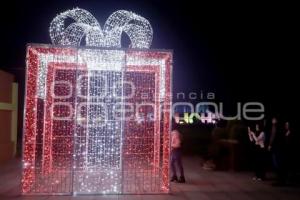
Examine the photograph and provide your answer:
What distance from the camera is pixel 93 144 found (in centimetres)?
1166

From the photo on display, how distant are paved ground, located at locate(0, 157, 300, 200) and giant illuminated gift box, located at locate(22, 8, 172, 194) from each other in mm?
378

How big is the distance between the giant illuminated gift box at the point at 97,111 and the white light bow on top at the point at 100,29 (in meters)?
0.32

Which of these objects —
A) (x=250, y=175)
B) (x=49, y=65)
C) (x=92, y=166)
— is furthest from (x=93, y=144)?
(x=250, y=175)

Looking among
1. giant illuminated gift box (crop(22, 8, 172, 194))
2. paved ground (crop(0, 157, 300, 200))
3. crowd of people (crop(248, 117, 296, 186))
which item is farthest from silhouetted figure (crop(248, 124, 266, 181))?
giant illuminated gift box (crop(22, 8, 172, 194))

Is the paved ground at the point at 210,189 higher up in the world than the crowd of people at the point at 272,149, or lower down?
lower down

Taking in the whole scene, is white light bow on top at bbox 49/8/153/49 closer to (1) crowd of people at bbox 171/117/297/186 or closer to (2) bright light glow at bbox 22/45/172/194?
(2) bright light glow at bbox 22/45/172/194

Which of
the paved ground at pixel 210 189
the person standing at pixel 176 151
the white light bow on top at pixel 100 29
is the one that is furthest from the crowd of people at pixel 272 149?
the white light bow on top at pixel 100 29

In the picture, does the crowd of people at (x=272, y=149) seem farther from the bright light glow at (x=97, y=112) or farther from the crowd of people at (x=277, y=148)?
the bright light glow at (x=97, y=112)

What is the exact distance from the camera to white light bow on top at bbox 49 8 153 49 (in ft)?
30.9

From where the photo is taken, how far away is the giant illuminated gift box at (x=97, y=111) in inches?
350

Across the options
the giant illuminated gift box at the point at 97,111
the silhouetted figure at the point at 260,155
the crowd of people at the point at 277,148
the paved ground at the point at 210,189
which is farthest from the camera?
the silhouetted figure at the point at 260,155

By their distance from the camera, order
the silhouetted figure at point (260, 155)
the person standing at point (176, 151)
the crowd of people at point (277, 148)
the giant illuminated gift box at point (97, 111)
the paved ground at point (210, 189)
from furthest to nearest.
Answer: the silhouetted figure at point (260, 155) < the crowd of people at point (277, 148) < the person standing at point (176, 151) < the giant illuminated gift box at point (97, 111) < the paved ground at point (210, 189)

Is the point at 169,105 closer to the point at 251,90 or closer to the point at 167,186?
the point at 167,186

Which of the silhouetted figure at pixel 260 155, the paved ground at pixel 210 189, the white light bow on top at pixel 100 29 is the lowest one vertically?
the paved ground at pixel 210 189
